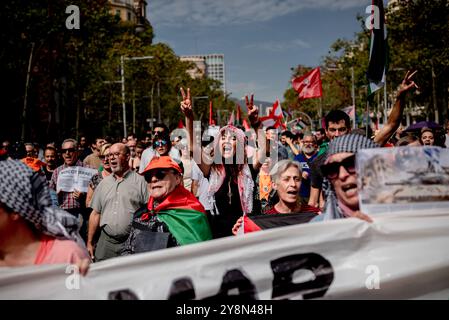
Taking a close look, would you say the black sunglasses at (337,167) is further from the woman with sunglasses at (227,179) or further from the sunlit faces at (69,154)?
the sunlit faces at (69,154)

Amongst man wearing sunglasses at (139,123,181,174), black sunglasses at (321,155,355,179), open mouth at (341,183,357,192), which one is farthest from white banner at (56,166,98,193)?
open mouth at (341,183,357,192)

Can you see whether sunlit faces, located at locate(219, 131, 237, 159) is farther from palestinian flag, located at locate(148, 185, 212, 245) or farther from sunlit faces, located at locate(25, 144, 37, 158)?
sunlit faces, located at locate(25, 144, 37, 158)

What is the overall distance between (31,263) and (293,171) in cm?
224

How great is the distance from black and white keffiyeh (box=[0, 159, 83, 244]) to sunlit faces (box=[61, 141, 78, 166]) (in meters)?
4.80

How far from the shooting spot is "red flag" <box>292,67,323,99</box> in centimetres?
1653

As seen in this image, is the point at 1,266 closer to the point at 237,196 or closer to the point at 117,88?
the point at 237,196

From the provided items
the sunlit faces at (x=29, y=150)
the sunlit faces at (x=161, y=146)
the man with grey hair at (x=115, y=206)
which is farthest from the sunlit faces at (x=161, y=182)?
the sunlit faces at (x=29, y=150)

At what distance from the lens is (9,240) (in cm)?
265

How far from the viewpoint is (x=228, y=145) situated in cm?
568

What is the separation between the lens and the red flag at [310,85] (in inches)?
651

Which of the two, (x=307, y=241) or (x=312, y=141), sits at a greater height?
(x=312, y=141)

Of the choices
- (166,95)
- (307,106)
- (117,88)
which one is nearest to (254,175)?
(117,88)

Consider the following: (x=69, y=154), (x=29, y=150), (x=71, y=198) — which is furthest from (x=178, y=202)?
(x=29, y=150)
